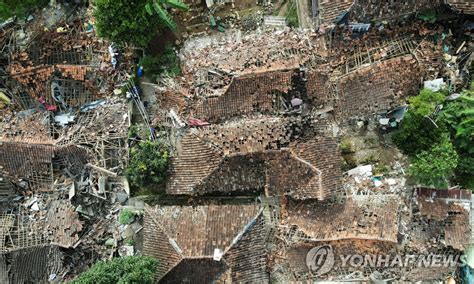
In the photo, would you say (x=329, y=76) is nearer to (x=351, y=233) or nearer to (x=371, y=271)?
(x=351, y=233)

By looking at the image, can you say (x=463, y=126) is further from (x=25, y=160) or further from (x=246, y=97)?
(x=25, y=160)

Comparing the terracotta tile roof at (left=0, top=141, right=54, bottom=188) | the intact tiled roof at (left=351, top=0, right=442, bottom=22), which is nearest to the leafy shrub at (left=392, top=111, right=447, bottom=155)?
the intact tiled roof at (left=351, top=0, right=442, bottom=22)

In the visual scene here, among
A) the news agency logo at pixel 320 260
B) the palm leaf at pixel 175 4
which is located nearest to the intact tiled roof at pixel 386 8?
the palm leaf at pixel 175 4

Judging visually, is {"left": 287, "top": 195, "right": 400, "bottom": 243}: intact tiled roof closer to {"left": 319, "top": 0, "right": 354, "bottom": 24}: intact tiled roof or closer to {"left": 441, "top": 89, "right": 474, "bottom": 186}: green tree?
{"left": 441, "top": 89, "right": 474, "bottom": 186}: green tree

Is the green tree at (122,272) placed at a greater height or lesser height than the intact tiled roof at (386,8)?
lesser

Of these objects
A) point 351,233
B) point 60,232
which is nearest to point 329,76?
point 351,233

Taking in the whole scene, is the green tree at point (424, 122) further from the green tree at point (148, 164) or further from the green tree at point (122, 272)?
the green tree at point (122, 272)
